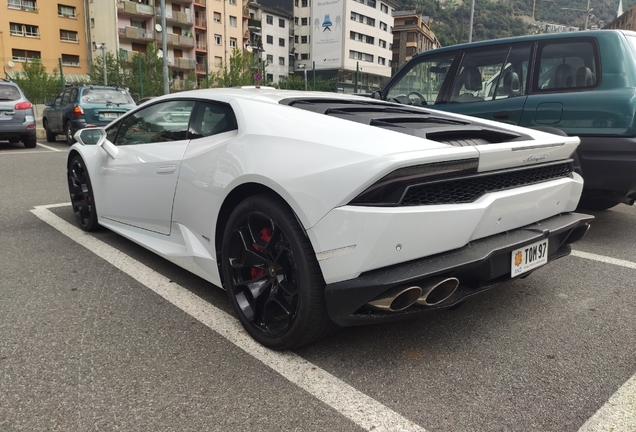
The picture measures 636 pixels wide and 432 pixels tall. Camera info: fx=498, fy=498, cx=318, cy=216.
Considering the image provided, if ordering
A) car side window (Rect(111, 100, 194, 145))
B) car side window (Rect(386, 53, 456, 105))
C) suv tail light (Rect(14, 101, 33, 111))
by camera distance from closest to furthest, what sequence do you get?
car side window (Rect(111, 100, 194, 145)) → car side window (Rect(386, 53, 456, 105)) → suv tail light (Rect(14, 101, 33, 111))

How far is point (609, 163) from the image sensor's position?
403 cm

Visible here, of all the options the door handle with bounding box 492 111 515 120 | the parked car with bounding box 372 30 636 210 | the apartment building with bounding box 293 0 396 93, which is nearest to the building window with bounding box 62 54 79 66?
the apartment building with bounding box 293 0 396 93

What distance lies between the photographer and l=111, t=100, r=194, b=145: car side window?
319 cm

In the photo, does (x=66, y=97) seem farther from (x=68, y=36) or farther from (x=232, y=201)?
(x=68, y=36)

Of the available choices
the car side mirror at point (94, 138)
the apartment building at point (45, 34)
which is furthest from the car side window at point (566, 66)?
the apartment building at point (45, 34)

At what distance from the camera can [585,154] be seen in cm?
416

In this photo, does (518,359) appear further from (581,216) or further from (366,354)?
(581,216)

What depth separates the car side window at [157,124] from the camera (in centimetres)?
319

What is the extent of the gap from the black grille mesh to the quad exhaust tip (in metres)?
0.35

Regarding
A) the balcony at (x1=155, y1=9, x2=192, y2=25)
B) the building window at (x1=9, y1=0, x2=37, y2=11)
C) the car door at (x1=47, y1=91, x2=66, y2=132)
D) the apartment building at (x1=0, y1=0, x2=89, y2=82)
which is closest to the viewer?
the car door at (x1=47, y1=91, x2=66, y2=132)

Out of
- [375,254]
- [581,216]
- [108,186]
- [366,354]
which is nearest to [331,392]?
[366,354]

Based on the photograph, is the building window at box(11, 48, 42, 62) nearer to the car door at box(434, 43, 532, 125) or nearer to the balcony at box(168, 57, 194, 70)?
the balcony at box(168, 57, 194, 70)

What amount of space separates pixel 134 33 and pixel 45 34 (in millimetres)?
8141

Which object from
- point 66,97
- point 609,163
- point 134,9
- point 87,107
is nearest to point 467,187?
point 609,163
